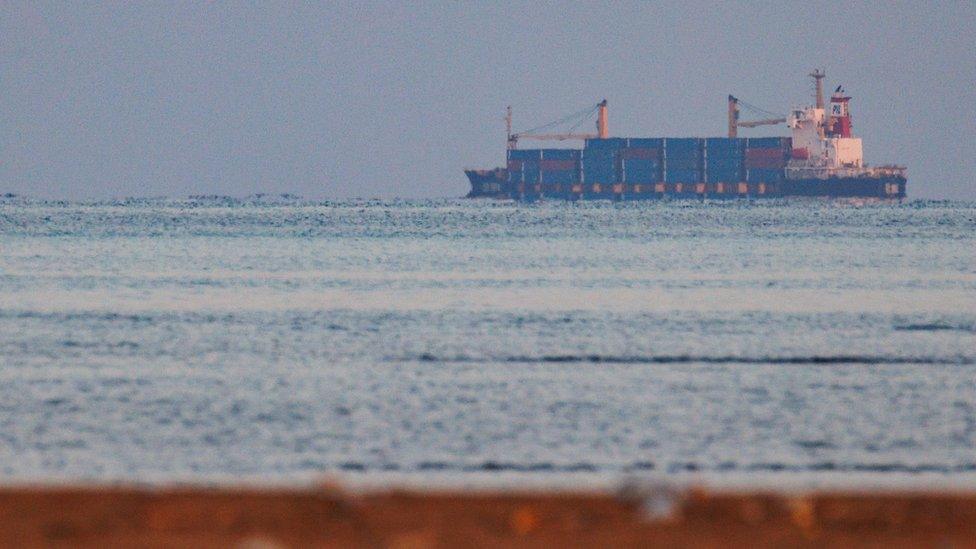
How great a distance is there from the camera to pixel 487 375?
12.9m

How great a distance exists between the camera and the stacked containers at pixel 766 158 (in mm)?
125250

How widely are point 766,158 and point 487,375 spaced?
116 meters

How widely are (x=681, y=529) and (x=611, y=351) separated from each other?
980 cm

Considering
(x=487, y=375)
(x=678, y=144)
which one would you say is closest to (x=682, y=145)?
(x=678, y=144)

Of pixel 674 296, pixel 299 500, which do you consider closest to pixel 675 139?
pixel 674 296

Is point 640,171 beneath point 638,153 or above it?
beneath

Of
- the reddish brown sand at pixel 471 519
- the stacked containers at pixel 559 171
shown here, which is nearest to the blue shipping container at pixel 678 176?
the stacked containers at pixel 559 171

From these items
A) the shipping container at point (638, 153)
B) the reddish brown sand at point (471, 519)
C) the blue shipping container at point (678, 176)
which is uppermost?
the shipping container at point (638, 153)

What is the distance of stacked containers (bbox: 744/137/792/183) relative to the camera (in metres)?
125

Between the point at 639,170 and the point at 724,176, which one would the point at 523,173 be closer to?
the point at 639,170

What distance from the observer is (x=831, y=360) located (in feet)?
47.1

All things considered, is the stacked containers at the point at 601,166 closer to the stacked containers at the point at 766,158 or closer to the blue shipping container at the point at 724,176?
the blue shipping container at the point at 724,176

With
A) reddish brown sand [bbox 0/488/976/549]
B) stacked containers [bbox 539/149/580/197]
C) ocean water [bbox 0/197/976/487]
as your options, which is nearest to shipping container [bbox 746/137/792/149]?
stacked containers [bbox 539/149/580/197]

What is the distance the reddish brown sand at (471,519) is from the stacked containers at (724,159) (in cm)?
12372
